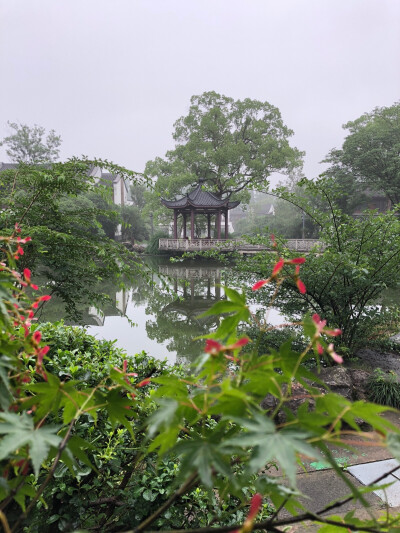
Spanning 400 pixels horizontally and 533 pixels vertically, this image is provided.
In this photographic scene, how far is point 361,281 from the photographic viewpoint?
369cm

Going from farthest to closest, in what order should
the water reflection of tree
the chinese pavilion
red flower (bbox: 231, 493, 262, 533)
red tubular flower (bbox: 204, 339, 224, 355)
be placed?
the chinese pavilion → the water reflection of tree → red tubular flower (bbox: 204, 339, 224, 355) → red flower (bbox: 231, 493, 262, 533)

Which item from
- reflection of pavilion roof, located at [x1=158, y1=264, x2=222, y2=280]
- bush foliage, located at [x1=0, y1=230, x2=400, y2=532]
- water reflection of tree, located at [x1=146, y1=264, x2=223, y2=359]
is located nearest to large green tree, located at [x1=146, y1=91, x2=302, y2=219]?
reflection of pavilion roof, located at [x1=158, y1=264, x2=222, y2=280]

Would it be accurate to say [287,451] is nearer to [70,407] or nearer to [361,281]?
[70,407]

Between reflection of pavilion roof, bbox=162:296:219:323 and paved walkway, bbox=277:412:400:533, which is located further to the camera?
reflection of pavilion roof, bbox=162:296:219:323

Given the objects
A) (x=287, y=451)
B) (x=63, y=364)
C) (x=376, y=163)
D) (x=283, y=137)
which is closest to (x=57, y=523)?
(x=63, y=364)

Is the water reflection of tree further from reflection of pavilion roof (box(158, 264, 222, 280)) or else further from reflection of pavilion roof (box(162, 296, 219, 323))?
reflection of pavilion roof (box(158, 264, 222, 280))

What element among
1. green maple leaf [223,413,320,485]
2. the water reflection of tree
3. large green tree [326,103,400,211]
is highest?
large green tree [326,103,400,211]

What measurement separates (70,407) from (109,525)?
2.79 feet

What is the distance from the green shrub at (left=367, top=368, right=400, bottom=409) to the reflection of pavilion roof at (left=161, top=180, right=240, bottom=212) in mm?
17174

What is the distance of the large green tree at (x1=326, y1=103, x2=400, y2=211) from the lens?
17.3 meters

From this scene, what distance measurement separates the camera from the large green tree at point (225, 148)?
69.4ft

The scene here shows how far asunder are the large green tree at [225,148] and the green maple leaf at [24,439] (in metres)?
20.7

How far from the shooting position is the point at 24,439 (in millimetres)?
418

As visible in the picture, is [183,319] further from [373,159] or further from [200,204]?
[373,159]
